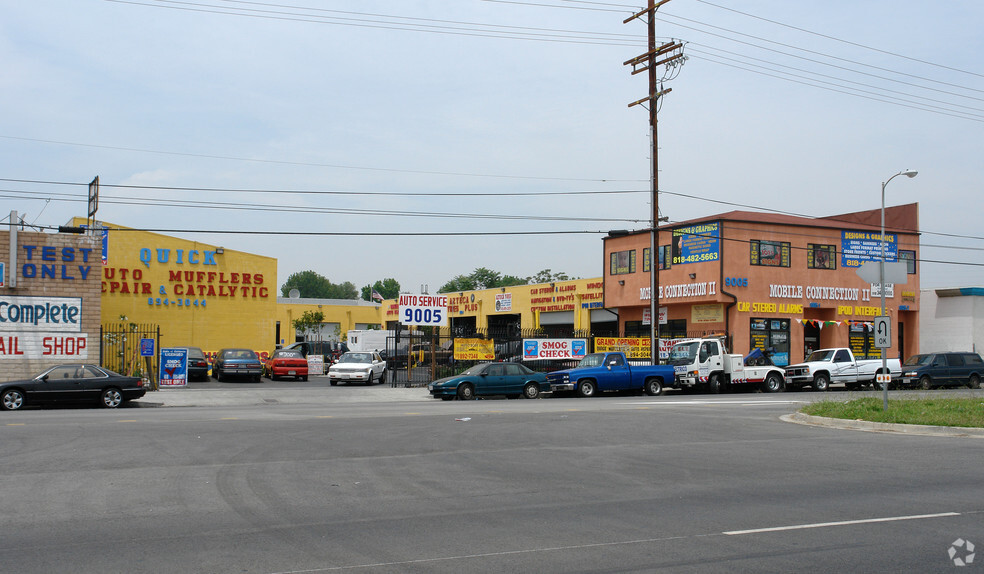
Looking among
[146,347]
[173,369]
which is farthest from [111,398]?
[173,369]

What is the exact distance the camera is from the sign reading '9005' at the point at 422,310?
33656 mm

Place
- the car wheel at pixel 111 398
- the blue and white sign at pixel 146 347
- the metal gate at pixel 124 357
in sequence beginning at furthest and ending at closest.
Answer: the metal gate at pixel 124 357
the blue and white sign at pixel 146 347
the car wheel at pixel 111 398

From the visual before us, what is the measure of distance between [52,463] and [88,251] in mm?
19440

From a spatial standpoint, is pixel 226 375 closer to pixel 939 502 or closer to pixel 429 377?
pixel 429 377

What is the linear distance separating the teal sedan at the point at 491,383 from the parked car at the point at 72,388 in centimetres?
973

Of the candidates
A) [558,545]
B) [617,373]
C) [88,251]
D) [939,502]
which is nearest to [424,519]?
[558,545]

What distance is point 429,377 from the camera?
Result: 35.6 m

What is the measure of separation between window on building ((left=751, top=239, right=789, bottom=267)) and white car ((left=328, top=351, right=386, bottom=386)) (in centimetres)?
1915

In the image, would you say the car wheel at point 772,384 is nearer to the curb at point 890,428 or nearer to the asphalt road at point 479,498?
the curb at point 890,428

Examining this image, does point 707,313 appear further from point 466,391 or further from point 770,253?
point 466,391

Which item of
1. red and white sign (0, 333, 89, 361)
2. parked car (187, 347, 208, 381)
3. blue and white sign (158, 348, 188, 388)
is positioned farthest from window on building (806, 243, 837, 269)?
red and white sign (0, 333, 89, 361)

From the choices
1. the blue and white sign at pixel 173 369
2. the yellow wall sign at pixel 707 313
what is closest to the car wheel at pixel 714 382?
the yellow wall sign at pixel 707 313

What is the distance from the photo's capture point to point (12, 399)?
21.9m

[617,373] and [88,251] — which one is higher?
[88,251]
